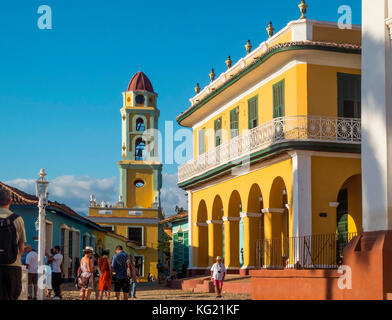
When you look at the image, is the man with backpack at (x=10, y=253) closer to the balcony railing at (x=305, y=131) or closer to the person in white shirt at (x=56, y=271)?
the person in white shirt at (x=56, y=271)

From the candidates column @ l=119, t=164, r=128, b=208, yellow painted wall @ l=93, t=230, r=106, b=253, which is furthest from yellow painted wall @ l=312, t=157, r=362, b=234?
column @ l=119, t=164, r=128, b=208

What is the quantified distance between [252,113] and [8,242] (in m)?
18.3

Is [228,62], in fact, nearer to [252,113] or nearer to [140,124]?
[252,113]

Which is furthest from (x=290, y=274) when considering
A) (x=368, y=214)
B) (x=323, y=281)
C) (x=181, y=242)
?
(x=181, y=242)

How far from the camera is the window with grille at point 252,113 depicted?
84.1 ft

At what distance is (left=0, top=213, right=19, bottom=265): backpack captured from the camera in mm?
8367

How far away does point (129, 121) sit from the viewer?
6159 cm

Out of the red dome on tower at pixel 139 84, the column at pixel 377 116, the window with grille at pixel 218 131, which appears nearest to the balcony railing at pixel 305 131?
the window with grille at pixel 218 131

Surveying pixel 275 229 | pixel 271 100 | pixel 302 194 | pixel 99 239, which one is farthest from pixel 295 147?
pixel 99 239

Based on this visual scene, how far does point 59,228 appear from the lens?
35.2m

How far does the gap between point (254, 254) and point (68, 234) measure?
15.0 meters

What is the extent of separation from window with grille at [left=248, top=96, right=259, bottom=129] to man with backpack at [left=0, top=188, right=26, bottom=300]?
17.6 meters
